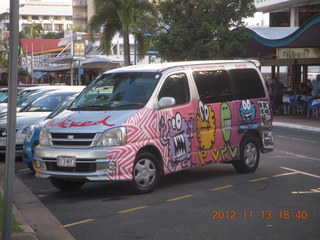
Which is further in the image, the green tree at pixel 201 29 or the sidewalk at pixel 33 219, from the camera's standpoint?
the green tree at pixel 201 29

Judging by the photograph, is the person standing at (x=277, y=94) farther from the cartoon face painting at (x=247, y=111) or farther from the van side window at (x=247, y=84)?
the cartoon face painting at (x=247, y=111)

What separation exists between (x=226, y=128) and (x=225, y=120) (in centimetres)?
14

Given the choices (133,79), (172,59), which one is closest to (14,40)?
(133,79)

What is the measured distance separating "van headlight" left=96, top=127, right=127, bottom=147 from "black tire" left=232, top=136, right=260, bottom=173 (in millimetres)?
3052

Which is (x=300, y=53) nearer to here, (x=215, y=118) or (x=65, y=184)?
(x=215, y=118)

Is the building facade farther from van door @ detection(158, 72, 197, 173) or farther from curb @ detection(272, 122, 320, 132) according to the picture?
van door @ detection(158, 72, 197, 173)

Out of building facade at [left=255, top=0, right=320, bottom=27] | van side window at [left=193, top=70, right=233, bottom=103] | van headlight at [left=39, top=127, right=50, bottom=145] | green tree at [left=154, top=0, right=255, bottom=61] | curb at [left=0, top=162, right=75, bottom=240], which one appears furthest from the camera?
building facade at [left=255, top=0, right=320, bottom=27]

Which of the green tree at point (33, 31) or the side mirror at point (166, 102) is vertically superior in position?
the green tree at point (33, 31)

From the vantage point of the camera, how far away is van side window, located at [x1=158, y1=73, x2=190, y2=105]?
10.9 metres

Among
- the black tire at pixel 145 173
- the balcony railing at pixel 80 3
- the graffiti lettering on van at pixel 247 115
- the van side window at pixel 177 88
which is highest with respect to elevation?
the balcony railing at pixel 80 3

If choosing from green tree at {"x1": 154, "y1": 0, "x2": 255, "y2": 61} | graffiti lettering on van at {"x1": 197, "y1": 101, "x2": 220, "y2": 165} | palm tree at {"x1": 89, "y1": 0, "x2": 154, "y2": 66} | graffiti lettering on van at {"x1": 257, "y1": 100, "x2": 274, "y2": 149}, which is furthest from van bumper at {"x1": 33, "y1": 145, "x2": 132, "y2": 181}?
palm tree at {"x1": 89, "y1": 0, "x2": 154, "y2": 66}

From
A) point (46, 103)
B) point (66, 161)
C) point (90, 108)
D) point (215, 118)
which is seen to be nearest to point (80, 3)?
point (46, 103)

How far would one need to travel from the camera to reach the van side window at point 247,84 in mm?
12273

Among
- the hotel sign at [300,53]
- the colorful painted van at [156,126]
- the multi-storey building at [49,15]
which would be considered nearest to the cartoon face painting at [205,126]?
the colorful painted van at [156,126]
